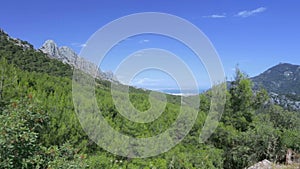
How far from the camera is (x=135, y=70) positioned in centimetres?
582

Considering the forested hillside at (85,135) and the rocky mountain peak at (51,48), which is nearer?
the forested hillside at (85,135)

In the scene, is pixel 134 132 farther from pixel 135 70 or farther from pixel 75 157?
pixel 75 157

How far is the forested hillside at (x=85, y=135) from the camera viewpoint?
11.9 feet

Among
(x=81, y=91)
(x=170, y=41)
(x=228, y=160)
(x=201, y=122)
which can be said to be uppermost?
(x=170, y=41)

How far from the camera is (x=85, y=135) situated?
591 cm

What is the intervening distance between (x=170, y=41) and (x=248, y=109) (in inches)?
447

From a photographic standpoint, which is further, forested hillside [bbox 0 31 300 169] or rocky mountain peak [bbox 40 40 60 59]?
rocky mountain peak [bbox 40 40 60 59]

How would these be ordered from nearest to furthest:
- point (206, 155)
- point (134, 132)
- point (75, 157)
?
point (75, 157) → point (134, 132) → point (206, 155)

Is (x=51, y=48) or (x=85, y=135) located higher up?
(x=51, y=48)

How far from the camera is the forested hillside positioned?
3641 mm

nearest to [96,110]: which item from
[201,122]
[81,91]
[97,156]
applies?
[81,91]

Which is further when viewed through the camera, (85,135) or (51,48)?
(51,48)

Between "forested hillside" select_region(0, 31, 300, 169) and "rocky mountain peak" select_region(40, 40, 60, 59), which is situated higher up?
"rocky mountain peak" select_region(40, 40, 60, 59)

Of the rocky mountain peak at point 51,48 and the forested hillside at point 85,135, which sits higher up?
the rocky mountain peak at point 51,48
